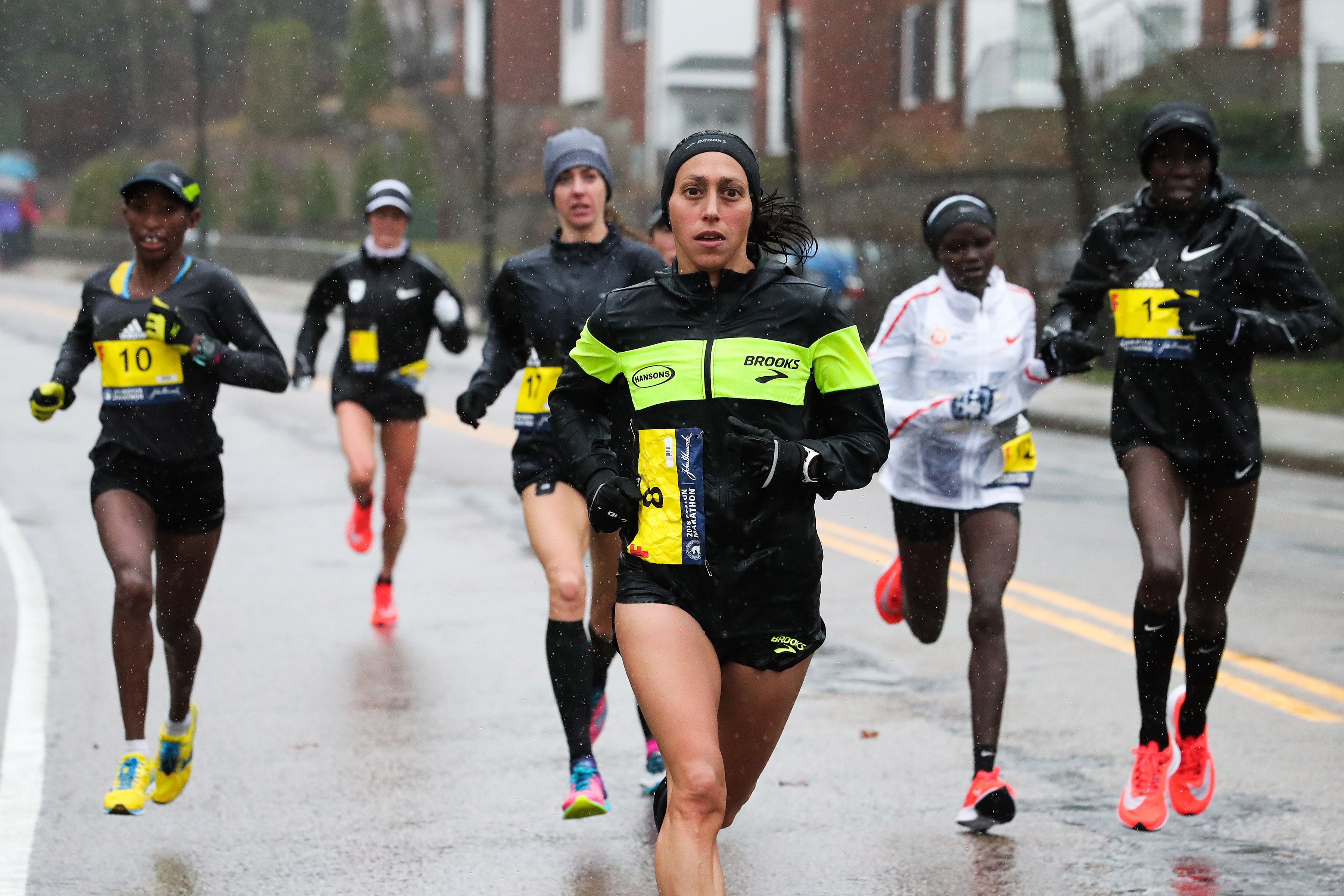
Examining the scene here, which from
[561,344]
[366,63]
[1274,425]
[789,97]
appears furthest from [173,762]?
[366,63]

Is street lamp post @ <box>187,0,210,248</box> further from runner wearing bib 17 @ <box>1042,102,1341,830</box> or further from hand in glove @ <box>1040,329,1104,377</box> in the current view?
runner wearing bib 17 @ <box>1042,102,1341,830</box>

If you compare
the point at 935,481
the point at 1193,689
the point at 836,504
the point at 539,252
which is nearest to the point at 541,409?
the point at 539,252

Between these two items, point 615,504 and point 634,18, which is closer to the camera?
point 615,504

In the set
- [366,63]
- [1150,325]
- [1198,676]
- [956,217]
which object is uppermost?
[366,63]

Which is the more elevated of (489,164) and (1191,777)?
(489,164)

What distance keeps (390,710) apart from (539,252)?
2.14 meters

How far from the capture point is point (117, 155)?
61.1 metres

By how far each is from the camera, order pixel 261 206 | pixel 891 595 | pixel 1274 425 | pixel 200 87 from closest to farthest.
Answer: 1. pixel 891 595
2. pixel 1274 425
3. pixel 200 87
4. pixel 261 206

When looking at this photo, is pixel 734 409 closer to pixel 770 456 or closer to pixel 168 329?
pixel 770 456

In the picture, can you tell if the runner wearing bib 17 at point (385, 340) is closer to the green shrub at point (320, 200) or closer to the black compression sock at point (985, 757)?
the black compression sock at point (985, 757)

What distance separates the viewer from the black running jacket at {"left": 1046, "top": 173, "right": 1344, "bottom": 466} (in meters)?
6.21

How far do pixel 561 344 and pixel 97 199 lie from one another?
156 ft

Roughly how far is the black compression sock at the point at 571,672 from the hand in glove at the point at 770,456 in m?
2.10

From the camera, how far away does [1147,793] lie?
20.1 ft
